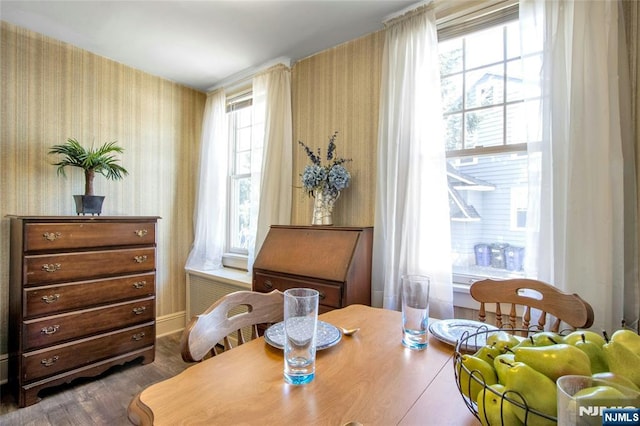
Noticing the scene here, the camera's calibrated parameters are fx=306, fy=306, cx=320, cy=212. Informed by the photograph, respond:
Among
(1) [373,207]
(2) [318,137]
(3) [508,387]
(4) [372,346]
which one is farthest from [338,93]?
(3) [508,387]

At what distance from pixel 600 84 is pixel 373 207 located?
1344 mm

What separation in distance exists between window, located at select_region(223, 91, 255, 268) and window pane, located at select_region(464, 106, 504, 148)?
209cm

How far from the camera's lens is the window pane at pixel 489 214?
1.76 meters

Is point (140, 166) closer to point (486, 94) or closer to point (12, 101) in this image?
point (12, 101)

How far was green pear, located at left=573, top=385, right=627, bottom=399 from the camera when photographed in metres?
0.35

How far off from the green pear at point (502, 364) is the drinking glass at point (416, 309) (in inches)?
15.8

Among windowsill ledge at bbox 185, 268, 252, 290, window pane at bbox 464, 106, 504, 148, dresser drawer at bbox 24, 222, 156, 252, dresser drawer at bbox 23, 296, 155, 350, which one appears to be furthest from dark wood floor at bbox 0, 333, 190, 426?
window pane at bbox 464, 106, 504, 148

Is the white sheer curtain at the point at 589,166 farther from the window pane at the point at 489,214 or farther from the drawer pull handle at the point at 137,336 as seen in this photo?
the drawer pull handle at the point at 137,336

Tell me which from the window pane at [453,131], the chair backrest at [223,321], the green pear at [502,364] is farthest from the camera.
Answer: the window pane at [453,131]

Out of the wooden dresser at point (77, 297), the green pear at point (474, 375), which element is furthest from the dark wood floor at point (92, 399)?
the green pear at point (474, 375)

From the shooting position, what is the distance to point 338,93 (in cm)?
248

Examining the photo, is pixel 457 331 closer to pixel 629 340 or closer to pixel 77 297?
pixel 629 340

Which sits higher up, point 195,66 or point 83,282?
point 195,66

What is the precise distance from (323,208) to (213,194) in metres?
1.58
